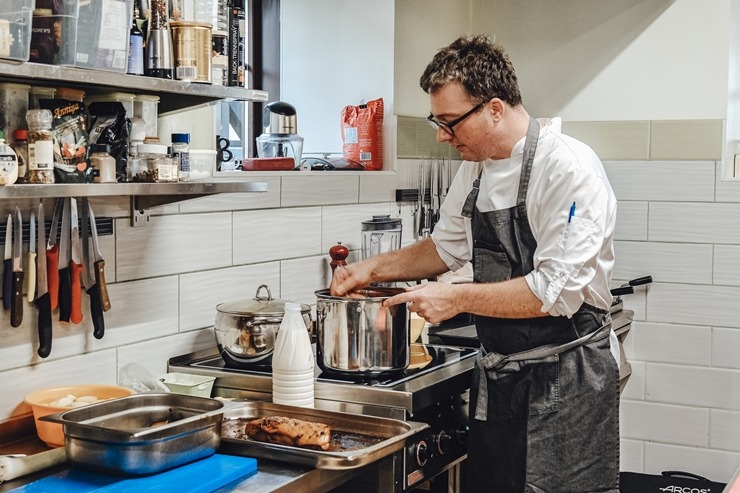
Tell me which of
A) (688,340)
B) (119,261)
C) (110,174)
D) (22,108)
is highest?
(22,108)

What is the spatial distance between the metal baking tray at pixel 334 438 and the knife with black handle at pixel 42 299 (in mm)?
430

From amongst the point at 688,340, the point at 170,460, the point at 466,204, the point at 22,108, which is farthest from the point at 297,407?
the point at 688,340

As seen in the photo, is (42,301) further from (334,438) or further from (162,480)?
(334,438)

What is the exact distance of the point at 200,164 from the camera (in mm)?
2385

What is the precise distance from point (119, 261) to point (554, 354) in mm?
1095

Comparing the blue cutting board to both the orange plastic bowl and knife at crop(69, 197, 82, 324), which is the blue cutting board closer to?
the orange plastic bowl

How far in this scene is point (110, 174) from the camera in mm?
2018

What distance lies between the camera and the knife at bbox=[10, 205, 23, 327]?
203 centimetres

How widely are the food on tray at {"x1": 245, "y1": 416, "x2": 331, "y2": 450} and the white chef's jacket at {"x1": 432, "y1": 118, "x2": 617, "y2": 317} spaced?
63cm

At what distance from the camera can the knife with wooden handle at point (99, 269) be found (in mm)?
2189

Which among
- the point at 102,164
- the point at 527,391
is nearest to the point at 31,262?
the point at 102,164

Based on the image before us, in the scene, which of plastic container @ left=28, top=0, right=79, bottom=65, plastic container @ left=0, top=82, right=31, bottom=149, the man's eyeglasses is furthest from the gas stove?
plastic container @ left=28, top=0, right=79, bottom=65

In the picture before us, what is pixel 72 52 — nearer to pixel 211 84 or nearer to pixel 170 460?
pixel 211 84

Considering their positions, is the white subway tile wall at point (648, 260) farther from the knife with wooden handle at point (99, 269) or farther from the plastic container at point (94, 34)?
the plastic container at point (94, 34)
